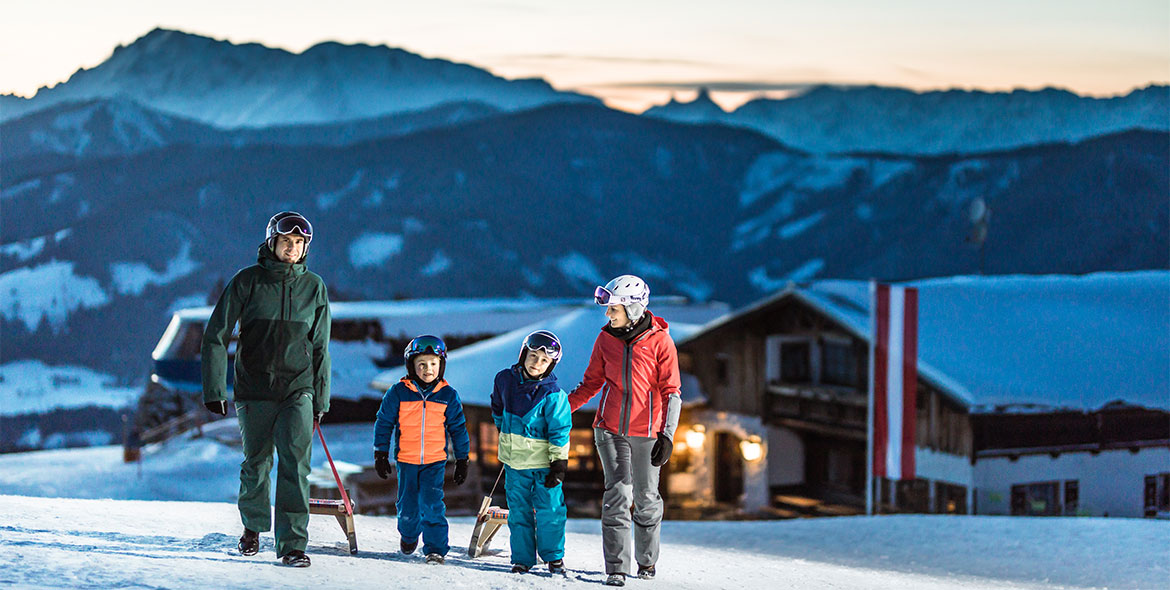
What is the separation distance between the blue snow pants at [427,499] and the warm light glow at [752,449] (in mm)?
16703

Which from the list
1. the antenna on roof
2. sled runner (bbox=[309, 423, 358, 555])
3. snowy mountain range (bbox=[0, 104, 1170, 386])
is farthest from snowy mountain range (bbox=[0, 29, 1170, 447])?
sled runner (bbox=[309, 423, 358, 555])

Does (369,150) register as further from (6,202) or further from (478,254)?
(6,202)

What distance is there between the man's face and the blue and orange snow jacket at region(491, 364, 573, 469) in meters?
1.25

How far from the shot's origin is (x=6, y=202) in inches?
3907

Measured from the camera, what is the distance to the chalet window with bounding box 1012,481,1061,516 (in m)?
17.8

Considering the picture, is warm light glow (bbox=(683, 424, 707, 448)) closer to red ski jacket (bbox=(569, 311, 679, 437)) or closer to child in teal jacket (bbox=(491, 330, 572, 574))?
red ski jacket (bbox=(569, 311, 679, 437))

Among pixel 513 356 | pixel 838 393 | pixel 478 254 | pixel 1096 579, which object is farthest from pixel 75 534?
pixel 478 254

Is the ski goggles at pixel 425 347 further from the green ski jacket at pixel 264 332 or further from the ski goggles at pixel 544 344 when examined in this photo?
the green ski jacket at pixel 264 332

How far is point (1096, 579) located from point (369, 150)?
110340mm

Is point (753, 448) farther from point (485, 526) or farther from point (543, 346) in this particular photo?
point (543, 346)

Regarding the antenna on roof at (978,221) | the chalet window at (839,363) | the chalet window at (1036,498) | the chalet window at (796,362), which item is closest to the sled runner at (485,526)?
the chalet window at (1036,498)

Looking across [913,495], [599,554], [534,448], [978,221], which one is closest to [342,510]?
[534,448]

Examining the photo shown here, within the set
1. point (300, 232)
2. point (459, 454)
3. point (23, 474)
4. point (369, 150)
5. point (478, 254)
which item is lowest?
point (23, 474)

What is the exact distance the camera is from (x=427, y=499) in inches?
245
